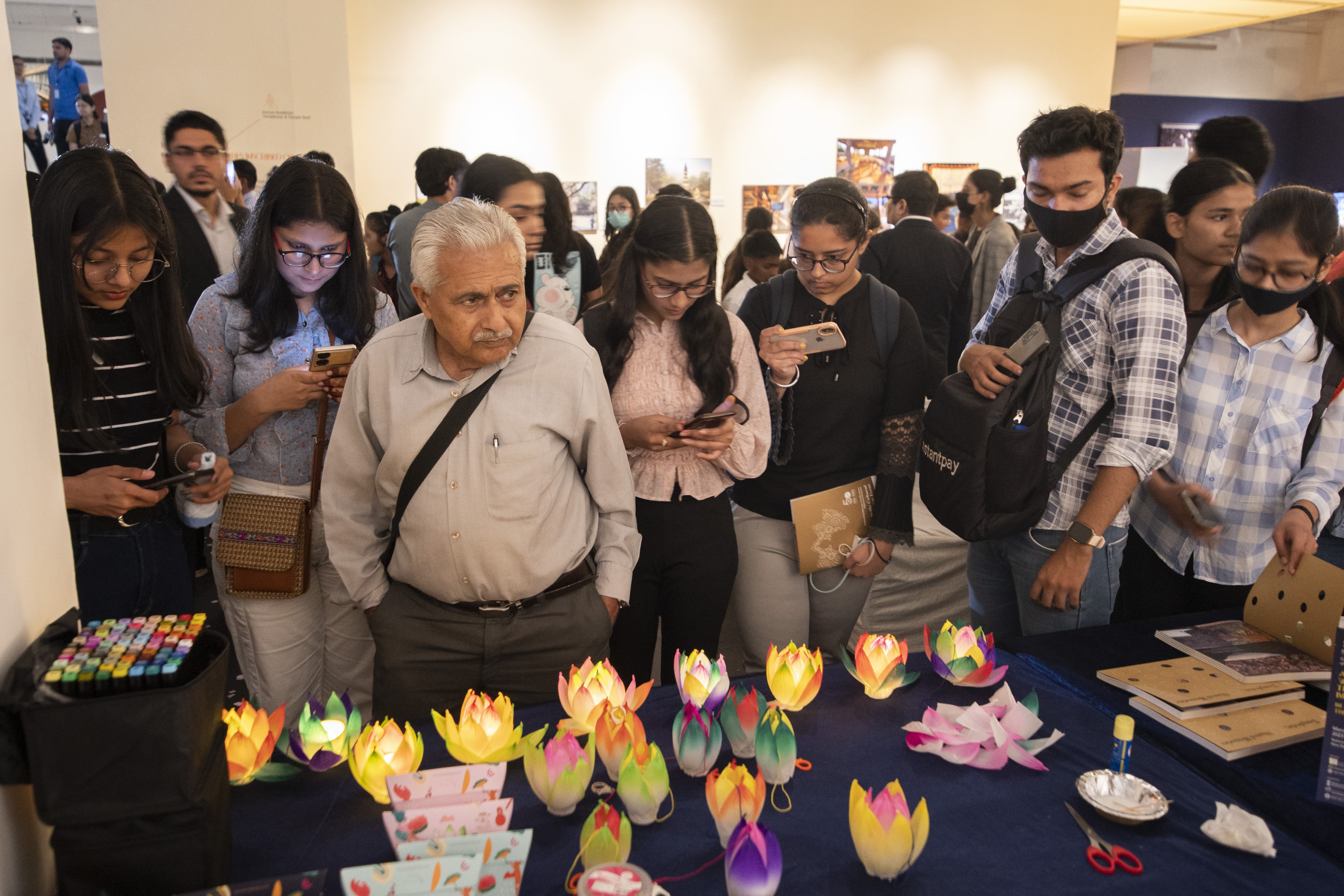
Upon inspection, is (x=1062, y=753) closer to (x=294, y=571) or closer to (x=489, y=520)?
(x=489, y=520)

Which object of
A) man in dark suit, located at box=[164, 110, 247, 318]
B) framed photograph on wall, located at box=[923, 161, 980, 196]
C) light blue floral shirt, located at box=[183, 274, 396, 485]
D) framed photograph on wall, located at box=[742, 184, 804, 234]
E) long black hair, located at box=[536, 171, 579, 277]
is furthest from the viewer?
framed photograph on wall, located at box=[923, 161, 980, 196]

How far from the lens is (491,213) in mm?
1687

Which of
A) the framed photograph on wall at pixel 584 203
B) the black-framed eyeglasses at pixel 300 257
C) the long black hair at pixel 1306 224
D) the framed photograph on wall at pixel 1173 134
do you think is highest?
the framed photograph on wall at pixel 1173 134

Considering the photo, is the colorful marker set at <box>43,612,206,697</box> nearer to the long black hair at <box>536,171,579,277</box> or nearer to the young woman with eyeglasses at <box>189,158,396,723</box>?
the young woman with eyeglasses at <box>189,158,396,723</box>

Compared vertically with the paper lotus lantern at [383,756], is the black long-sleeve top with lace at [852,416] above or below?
above

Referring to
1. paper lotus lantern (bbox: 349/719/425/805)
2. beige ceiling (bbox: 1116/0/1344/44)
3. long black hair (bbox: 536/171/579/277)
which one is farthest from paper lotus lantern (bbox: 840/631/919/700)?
beige ceiling (bbox: 1116/0/1344/44)

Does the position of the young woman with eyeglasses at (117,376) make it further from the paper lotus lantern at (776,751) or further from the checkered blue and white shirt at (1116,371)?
the checkered blue and white shirt at (1116,371)

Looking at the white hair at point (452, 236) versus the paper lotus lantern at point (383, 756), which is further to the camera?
the white hair at point (452, 236)

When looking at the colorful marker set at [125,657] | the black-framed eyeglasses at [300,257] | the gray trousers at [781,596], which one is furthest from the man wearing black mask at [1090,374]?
the colorful marker set at [125,657]

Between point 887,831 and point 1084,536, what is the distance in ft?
3.27

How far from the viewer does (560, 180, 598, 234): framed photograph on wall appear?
6.89 metres

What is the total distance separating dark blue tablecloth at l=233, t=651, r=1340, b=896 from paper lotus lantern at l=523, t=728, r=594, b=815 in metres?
0.03

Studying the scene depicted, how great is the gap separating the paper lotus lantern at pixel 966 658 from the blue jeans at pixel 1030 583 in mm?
360

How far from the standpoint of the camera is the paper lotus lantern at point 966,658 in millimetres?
1616
